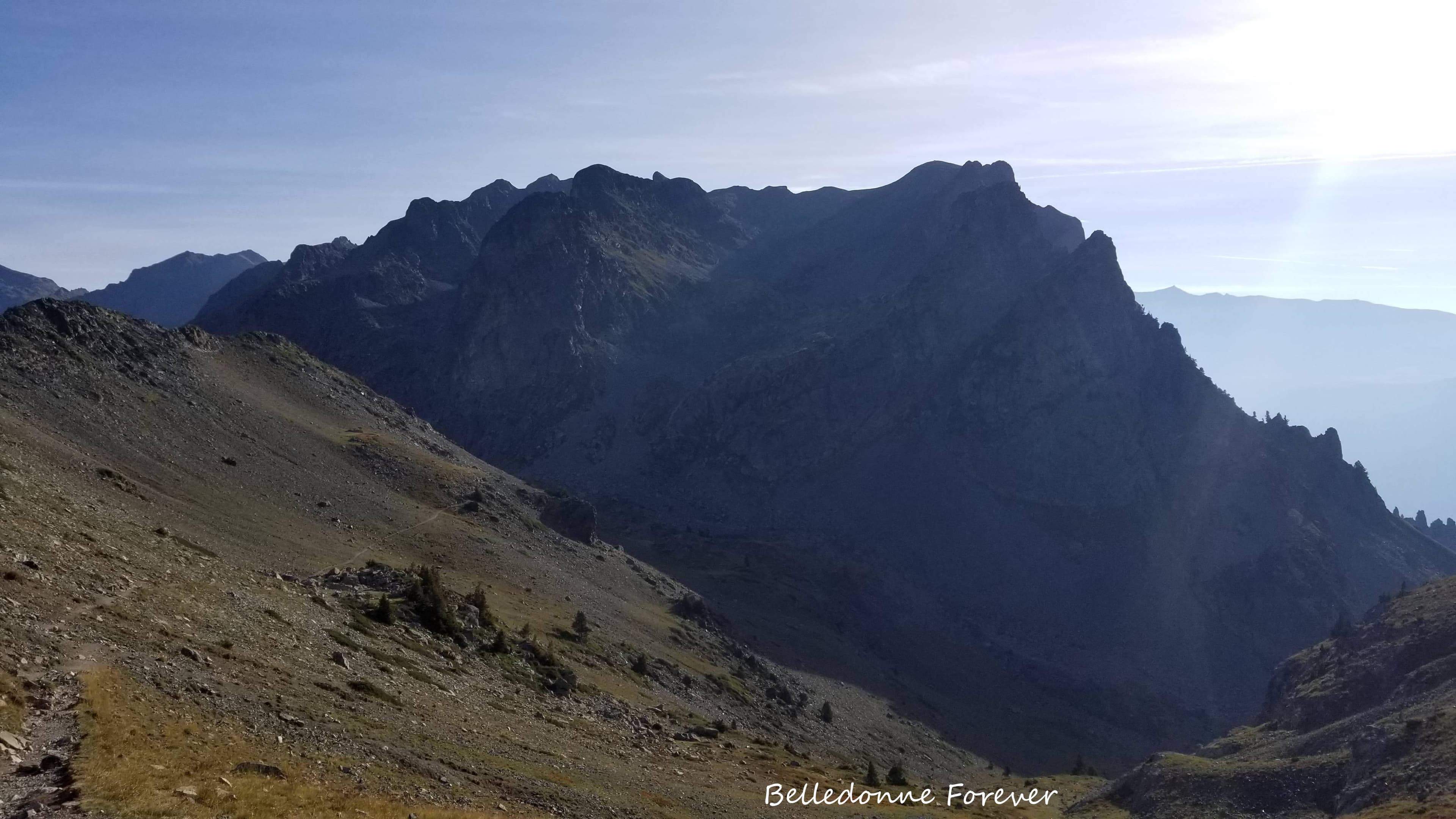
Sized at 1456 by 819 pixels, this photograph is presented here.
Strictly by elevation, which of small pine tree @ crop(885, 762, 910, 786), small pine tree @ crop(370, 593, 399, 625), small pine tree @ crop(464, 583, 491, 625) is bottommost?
small pine tree @ crop(885, 762, 910, 786)

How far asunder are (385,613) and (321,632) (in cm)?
688

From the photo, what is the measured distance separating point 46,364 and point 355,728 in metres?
61.6

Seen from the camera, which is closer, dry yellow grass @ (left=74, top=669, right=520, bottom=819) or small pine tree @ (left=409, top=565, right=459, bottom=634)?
dry yellow grass @ (left=74, top=669, right=520, bottom=819)

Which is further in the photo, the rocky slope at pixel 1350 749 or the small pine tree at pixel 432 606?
the rocky slope at pixel 1350 749

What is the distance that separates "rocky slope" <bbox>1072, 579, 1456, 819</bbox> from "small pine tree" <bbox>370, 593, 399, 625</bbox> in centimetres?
4826

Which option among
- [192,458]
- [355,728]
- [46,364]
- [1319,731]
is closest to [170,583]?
[355,728]

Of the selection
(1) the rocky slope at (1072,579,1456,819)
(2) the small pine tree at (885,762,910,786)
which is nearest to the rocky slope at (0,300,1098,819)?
(2) the small pine tree at (885,762,910,786)

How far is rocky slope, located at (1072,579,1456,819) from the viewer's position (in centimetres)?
5259

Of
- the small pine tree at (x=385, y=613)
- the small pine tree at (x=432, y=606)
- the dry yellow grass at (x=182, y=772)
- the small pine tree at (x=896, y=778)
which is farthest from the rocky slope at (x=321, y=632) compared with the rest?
the small pine tree at (x=896, y=778)

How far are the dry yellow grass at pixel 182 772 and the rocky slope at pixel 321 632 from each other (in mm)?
83

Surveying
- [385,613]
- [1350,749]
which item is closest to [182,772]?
[385,613]

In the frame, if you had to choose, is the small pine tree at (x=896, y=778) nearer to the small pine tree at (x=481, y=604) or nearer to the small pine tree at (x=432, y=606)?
the small pine tree at (x=481, y=604)

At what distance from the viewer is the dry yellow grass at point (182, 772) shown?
69.8 ft

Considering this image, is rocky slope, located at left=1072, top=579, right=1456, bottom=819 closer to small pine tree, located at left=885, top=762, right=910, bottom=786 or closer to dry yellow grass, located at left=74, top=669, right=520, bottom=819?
small pine tree, located at left=885, top=762, right=910, bottom=786
